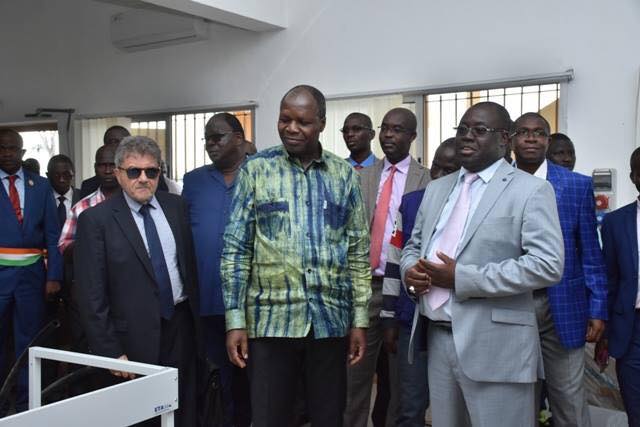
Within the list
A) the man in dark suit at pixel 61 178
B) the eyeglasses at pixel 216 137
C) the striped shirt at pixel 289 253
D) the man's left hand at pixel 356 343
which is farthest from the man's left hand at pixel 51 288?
the man's left hand at pixel 356 343

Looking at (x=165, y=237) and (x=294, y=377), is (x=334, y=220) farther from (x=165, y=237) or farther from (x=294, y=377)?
(x=165, y=237)

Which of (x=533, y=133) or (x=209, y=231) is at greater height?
(x=533, y=133)

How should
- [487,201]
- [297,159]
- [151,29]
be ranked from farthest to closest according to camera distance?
[151,29] → [297,159] → [487,201]

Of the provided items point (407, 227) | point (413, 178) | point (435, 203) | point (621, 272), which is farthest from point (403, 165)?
point (621, 272)

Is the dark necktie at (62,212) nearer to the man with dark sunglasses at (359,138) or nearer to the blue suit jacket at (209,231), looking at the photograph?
the blue suit jacket at (209,231)

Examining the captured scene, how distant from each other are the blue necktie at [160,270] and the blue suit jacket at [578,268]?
1.61 metres

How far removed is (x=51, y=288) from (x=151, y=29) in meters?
4.11

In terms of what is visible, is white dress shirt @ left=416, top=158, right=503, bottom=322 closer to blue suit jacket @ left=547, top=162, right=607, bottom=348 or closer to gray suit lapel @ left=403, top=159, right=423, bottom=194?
blue suit jacket @ left=547, top=162, right=607, bottom=348

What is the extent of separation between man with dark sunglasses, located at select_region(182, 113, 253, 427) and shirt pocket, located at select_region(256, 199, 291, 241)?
0.93m

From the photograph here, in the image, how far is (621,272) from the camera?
9.75 feet


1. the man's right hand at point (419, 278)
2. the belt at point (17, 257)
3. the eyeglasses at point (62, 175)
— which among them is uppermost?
the eyeglasses at point (62, 175)

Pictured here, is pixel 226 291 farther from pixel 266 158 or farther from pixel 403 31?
pixel 403 31

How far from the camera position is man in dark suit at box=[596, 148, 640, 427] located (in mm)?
2891

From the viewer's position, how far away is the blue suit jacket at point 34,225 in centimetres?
392
